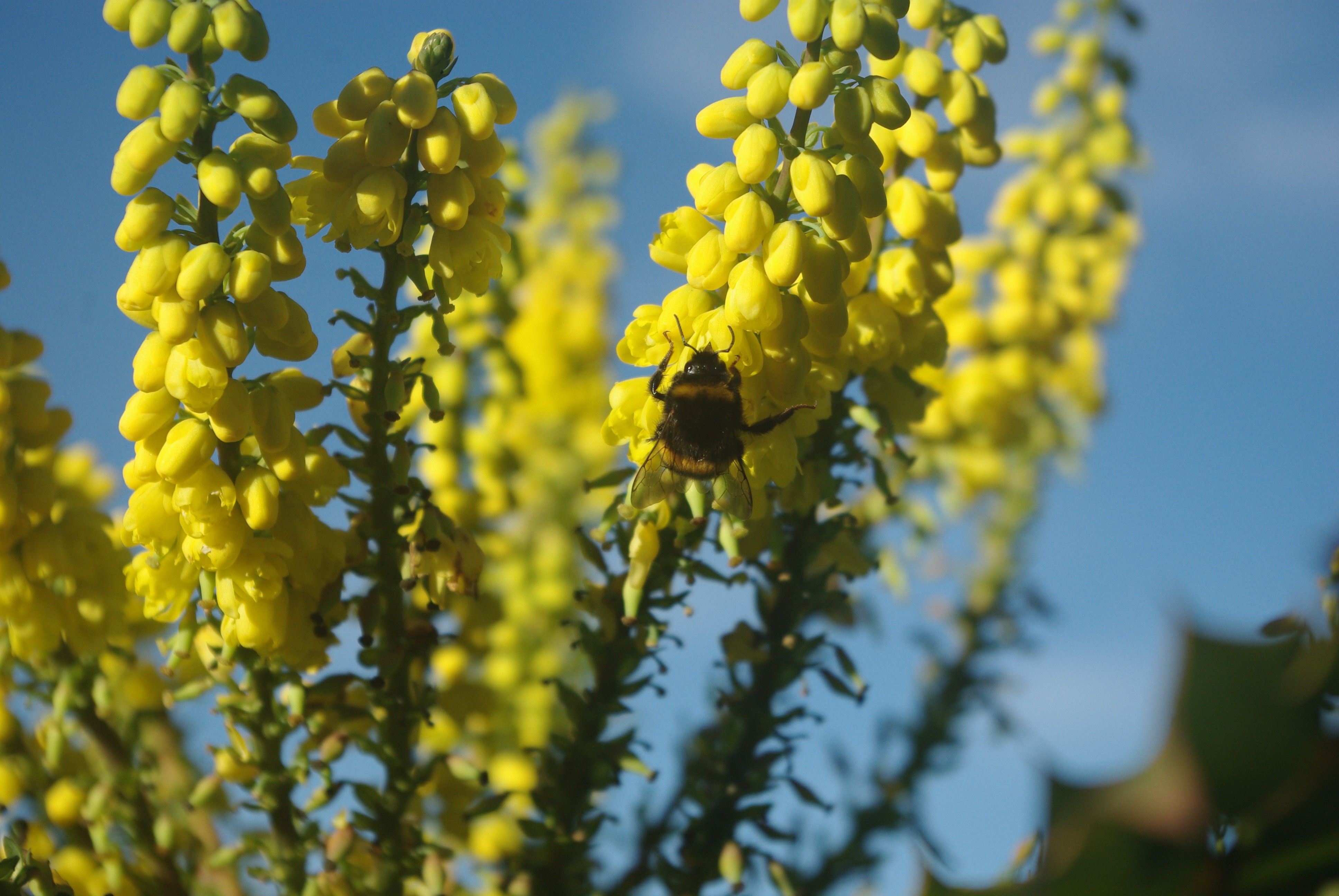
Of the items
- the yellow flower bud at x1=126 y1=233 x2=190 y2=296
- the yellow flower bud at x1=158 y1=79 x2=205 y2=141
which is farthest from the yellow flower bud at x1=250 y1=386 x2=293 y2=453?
the yellow flower bud at x1=158 y1=79 x2=205 y2=141

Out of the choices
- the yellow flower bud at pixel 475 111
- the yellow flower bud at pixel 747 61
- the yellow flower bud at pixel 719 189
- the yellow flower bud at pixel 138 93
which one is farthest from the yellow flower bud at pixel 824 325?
the yellow flower bud at pixel 138 93

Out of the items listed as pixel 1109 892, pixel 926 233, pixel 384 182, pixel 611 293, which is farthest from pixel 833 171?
pixel 611 293

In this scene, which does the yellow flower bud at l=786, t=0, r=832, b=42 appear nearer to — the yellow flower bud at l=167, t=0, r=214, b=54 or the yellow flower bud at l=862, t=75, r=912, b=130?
the yellow flower bud at l=862, t=75, r=912, b=130

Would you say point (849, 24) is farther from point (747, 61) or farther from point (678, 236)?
point (678, 236)

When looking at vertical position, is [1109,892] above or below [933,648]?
below

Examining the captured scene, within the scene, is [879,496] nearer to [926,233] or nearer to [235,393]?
[926,233]
